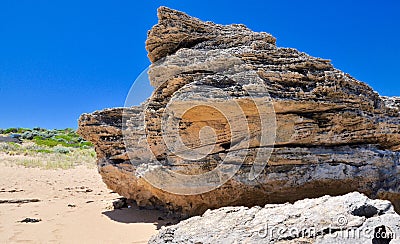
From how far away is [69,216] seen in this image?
28.7 ft

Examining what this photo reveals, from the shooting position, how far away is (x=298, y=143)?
7.05m

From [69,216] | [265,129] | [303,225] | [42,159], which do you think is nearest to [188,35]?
[265,129]

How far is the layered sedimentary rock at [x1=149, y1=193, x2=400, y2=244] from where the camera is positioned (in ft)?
11.5

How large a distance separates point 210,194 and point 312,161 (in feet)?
7.59

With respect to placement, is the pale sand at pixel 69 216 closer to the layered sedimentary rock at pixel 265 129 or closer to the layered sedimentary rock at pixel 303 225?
the layered sedimentary rock at pixel 265 129

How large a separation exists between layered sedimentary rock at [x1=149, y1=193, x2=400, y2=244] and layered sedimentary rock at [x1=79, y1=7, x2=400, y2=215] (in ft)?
7.32

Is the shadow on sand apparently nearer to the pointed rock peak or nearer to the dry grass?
the pointed rock peak

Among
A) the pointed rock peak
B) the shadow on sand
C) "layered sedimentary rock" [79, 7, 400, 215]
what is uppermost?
the pointed rock peak

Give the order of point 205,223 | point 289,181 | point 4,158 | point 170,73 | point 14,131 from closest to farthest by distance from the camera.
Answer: point 205,223
point 289,181
point 170,73
point 4,158
point 14,131

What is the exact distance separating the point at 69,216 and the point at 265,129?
576 centimetres

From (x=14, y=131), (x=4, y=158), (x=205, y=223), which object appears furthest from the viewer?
(x=14, y=131)

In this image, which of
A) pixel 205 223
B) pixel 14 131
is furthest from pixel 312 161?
pixel 14 131

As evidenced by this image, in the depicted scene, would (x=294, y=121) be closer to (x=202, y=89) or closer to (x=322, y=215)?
(x=202, y=89)

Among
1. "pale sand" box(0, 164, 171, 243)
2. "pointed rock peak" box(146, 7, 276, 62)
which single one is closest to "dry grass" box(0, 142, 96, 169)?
"pale sand" box(0, 164, 171, 243)
